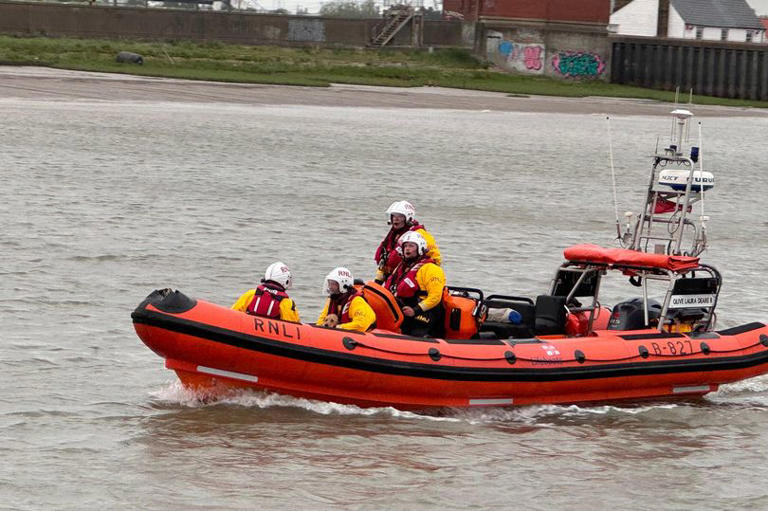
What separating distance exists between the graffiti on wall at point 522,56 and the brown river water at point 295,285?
15.4 meters

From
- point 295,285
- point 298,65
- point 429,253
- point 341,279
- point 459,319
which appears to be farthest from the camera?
point 298,65

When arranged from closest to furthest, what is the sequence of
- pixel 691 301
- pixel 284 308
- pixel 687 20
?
pixel 284 308, pixel 691 301, pixel 687 20

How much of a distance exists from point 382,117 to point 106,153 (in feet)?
34.8

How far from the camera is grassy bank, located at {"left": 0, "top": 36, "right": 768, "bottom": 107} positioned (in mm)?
37906

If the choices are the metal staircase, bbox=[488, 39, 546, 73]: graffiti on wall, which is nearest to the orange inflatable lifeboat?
bbox=[488, 39, 546, 73]: graffiti on wall

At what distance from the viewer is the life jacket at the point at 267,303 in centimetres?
927

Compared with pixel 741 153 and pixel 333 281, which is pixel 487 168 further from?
pixel 333 281

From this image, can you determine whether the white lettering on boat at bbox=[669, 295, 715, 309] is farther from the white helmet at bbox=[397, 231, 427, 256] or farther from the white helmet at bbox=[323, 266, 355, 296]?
the white helmet at bbox=[323, 266, 355, 296]

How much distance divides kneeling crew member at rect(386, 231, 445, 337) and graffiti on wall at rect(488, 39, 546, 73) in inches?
1447

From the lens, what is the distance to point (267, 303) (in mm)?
9273

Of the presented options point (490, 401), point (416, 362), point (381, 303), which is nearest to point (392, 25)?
point (381, 303)

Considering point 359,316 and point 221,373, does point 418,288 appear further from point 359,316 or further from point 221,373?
point 221,373

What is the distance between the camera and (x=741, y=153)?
1176 inches

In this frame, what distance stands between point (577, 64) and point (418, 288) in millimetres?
37501
